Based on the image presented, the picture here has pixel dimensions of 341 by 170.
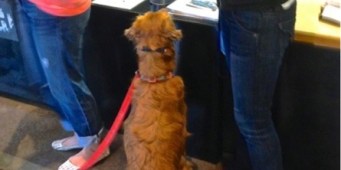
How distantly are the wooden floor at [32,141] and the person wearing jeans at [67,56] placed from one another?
0.36 feet

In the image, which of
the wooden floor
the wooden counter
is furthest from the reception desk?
the wooden floor

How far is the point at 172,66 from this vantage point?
1.55m

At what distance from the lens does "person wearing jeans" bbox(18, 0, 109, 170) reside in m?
1.56

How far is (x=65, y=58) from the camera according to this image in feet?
5.46

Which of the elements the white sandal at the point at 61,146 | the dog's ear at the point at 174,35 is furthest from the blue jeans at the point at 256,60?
the white sandal at the point at 61,146

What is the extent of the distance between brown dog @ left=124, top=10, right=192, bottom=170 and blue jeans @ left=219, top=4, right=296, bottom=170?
0.20 metres

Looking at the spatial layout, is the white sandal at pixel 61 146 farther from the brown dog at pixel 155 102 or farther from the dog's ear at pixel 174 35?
the dog's ear at pixel 174 35

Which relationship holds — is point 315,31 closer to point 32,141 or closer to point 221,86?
point 221,86

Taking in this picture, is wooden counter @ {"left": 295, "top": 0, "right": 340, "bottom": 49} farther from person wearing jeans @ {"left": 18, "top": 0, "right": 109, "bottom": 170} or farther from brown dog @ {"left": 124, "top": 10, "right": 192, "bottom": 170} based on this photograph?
person wearing jeans @ {"left": 18, "top": 0, "right": 109, "bottom": 170}

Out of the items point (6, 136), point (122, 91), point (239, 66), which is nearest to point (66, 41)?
point (122, 91)

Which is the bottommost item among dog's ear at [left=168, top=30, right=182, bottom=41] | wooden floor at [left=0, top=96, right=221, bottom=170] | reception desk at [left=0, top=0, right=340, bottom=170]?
wooden floor at [left=0, top=96, right=221, bottom=170]

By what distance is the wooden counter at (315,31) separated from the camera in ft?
4.74

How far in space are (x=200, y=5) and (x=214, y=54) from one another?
0.19 m

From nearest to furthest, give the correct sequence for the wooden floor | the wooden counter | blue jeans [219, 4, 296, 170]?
blue jeans [219, 4, 296, 170] → the wooden counter → the wooden floor
